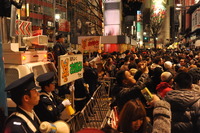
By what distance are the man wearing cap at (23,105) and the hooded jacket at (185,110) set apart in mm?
2272

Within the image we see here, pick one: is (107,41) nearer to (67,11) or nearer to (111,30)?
(111,30)

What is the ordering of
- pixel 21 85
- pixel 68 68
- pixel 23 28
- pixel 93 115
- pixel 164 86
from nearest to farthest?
pixel 21 85
pixel 164 86
pixel 68 68
pixel 93 115
pixel 23 28

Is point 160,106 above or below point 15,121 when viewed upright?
above

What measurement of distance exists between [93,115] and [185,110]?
3126 millimetres

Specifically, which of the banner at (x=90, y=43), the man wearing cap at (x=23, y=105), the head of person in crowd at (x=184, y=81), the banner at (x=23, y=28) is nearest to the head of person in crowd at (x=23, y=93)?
the man wearing cap at (x=23, y=105)

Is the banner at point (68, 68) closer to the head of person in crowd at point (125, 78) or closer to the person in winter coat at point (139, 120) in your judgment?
the head of person in crowd at point (125, 78)

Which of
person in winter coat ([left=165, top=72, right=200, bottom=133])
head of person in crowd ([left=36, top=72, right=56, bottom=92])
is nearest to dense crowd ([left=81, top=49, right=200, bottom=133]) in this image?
person in winter coat ([left=165, top=72, right=200, bottom=133])

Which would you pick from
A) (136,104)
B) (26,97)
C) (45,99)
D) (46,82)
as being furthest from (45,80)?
(136,104)

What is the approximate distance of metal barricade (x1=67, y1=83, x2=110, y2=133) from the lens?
4.41 meters

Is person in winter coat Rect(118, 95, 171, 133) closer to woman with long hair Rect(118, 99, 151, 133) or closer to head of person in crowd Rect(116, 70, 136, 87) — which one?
woman with long hair Rect(118, 99, 151, 133)

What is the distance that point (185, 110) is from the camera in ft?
13.1

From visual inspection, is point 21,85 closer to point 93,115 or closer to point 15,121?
point 15,121

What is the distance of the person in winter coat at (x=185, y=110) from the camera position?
3.95m

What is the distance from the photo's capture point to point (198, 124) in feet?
13.0
